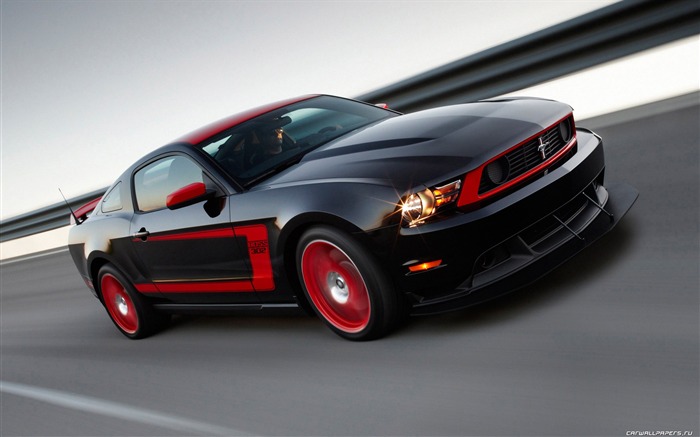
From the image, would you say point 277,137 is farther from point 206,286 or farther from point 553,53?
point 553,53

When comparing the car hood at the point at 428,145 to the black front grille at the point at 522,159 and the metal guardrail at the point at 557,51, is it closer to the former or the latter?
the black front grille at the point at 522,159

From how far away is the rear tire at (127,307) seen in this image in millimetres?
5723

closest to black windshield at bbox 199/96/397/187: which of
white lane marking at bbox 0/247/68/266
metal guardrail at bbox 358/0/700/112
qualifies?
metal guardrail at bbox 358/0/700/112

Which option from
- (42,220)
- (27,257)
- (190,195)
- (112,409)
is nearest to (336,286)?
(190,195)

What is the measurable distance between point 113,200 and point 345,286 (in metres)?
2.66

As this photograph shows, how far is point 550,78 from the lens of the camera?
6711 millimetres

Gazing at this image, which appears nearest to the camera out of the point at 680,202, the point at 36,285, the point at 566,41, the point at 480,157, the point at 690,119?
the point at 480,157

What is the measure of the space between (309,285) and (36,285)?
7.16 m

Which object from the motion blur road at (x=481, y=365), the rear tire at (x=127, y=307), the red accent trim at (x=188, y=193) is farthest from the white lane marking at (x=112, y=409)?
the red accent trim at (x=188, y=193)

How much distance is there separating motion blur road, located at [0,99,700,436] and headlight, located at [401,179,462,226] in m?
0.68

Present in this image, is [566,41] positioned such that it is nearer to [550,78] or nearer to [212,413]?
[550,78]

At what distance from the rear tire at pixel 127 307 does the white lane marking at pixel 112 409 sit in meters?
0.79

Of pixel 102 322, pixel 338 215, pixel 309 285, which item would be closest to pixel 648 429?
pixel 338 215

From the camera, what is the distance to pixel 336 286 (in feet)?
Result: 13.0
